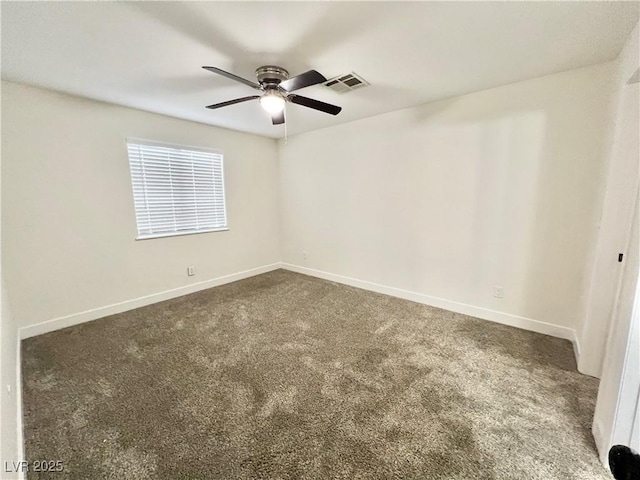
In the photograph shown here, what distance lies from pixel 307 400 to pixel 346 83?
8.48 feet

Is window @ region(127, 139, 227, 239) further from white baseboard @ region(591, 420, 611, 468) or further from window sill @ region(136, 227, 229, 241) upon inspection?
white baseboard @ region(591, 420, 611, 468)

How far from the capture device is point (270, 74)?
2.16m

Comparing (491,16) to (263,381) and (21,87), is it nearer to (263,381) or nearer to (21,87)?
(263,381)

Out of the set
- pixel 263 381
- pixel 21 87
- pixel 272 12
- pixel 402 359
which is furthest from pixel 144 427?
pixel 21 87

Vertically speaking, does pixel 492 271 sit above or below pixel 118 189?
below

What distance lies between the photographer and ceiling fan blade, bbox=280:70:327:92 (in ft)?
5.76

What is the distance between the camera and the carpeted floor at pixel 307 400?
4.47 ft

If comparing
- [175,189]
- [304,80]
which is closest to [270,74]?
[304,80]

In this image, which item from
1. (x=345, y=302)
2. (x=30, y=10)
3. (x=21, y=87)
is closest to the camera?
(x=30, y=10)

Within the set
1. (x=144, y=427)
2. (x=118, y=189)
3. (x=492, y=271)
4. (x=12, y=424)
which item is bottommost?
(x=144, y=427)

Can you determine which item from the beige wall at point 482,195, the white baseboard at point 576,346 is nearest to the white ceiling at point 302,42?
the beige wall at point 482,195

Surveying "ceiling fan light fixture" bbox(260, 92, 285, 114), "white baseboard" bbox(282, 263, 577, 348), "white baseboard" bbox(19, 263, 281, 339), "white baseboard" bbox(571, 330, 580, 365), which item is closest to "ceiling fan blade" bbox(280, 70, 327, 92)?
"ceiling fan light fixture" bbox(260, 92, 285, 114)

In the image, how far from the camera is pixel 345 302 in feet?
11.2

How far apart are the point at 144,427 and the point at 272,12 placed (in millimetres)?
2512
